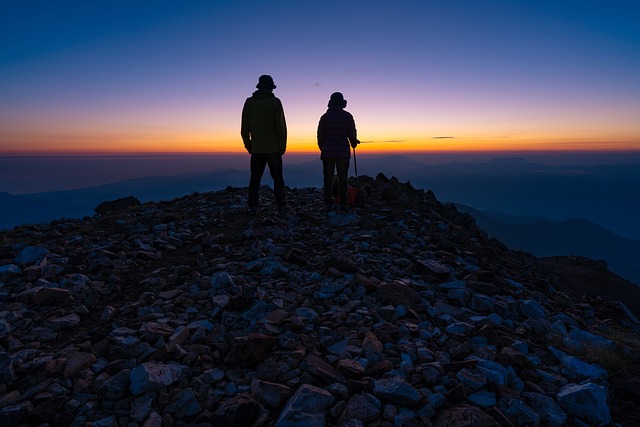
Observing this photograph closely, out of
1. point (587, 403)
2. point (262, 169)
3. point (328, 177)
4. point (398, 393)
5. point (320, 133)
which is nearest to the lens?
point (398, 393)

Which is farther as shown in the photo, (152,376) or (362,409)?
(152,376)

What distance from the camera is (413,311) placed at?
553 centimetres

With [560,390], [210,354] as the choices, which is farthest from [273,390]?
[560,390]

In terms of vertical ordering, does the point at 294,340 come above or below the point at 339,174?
below

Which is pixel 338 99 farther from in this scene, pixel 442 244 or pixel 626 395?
pixel 626 395

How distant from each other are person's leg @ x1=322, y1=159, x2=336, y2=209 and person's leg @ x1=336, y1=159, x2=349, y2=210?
0.23 metres

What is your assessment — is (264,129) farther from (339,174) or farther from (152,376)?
(152,376)

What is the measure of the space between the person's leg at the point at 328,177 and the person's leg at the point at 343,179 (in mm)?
232

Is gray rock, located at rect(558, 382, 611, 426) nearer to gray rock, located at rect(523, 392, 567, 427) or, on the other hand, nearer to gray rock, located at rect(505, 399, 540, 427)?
gray rock, located at rect(523, 392, 567, 427)

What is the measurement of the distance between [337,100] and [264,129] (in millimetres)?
2439

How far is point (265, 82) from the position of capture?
432 inches

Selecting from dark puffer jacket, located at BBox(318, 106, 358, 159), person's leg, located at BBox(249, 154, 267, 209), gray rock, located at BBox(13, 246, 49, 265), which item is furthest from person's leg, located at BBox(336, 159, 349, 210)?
gray rock, located at BBox(13, 246, 49, 265)

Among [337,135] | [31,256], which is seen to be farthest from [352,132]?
[31,256]

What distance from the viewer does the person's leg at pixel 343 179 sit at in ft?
38.4
